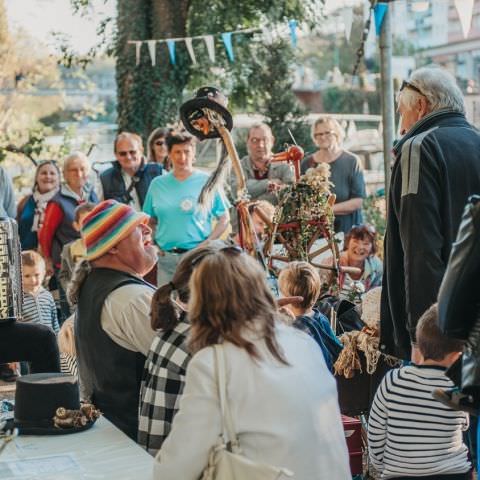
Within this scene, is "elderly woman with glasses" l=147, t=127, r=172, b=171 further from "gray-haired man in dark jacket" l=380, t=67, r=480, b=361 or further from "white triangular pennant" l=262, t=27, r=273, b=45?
"white triangular pennant" l=262, t=27, r=273, b=45

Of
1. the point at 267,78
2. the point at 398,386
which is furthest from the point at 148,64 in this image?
the point at 398,386

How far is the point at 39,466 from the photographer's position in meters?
3.11

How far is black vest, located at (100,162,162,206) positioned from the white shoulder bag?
5365 mm

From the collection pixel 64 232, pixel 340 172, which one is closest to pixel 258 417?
pixel 340 172

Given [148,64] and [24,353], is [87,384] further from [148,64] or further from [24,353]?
[148,64]

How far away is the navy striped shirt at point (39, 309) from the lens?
675 centimetres

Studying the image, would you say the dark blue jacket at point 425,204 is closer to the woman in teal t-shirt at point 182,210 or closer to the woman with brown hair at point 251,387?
the woman with brown hair at point 251,387

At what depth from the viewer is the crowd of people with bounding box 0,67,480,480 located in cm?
269

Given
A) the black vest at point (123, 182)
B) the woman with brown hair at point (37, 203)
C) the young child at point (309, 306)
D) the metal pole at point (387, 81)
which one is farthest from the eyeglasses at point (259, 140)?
the young child at point (309, 306)

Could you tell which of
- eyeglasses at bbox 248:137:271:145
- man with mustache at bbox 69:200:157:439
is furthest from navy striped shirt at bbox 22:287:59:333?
man with mustache at bbox 69:200:157:439

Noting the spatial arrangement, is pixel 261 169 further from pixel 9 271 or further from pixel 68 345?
pixel 9 271

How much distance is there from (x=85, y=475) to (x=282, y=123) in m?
12.7

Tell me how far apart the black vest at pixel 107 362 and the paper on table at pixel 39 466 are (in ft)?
1.90

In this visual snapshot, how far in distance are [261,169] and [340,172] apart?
1.73 feet
